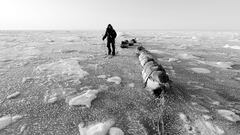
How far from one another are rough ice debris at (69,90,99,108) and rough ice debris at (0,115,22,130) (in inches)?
43.5

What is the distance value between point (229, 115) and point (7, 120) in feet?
15.9

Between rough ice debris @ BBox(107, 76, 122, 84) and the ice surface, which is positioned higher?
the ice surface

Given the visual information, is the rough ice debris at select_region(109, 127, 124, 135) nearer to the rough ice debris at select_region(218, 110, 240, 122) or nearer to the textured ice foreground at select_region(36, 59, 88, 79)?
the rough ice debris at select_region(218, 110, 240, 122)

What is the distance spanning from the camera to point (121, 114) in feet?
10.6

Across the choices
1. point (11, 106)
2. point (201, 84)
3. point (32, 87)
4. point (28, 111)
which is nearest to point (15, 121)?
point (28, 111)

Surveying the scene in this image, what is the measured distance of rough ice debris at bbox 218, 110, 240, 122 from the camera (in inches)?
124

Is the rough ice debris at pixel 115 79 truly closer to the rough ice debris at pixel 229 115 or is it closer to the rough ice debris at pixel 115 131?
the rough ice debris at pixel 115 131

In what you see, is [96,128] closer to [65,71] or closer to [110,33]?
[65,71]

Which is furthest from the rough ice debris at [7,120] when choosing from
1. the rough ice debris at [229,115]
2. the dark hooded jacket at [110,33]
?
the dark hooded jacket at [110,33]

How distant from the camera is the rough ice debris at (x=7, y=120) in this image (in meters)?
2.83

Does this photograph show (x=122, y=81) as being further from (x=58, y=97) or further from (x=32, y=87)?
(x=32, y=87)

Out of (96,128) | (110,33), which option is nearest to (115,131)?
(96,128)

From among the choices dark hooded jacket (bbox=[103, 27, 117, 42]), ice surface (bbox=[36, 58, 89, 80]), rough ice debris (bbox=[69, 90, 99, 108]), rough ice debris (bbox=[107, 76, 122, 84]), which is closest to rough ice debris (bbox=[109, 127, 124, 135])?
rough ice debris (bbox=[69, 90, 99, 108])

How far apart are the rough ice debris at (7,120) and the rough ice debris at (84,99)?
3.63ft
